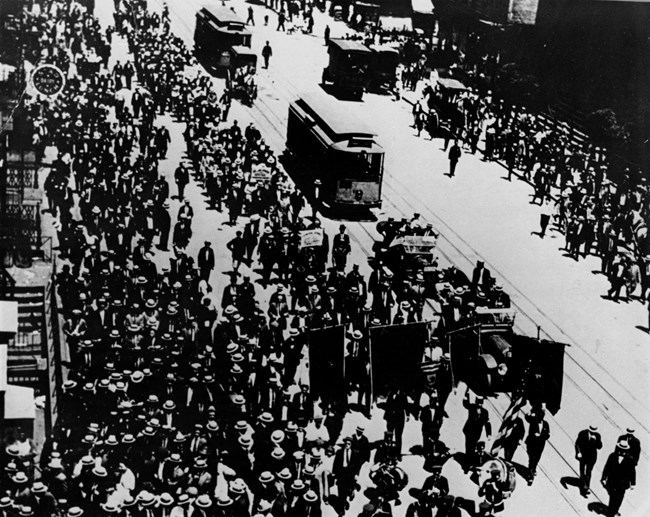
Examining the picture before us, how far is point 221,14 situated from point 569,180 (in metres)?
18.3

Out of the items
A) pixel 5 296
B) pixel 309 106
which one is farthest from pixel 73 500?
pixel 309 106

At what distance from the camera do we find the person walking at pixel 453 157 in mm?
28312

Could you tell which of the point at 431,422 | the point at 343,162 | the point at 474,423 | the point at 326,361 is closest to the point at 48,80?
the point at 343,162

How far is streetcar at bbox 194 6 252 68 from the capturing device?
123 ft

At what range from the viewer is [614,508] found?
13602 millimetres

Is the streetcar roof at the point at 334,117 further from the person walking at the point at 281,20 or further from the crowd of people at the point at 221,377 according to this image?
the person walking at the point at 281,20

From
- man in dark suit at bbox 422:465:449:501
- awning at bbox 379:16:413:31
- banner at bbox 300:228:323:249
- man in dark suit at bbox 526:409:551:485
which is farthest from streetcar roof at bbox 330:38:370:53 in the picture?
man in dark suit at bbox 422:465:449:501

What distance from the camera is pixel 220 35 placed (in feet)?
123

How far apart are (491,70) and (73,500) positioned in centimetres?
3221

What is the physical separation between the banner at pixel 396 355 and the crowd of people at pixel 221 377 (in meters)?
0.23

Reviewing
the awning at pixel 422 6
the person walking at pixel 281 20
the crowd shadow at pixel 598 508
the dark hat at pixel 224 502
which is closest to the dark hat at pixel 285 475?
the dark hat at pixel 224 502

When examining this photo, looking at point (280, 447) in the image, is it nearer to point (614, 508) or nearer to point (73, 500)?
point (73, 500)

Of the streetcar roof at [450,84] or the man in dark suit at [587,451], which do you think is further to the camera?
the streetcar roof at [450,84]

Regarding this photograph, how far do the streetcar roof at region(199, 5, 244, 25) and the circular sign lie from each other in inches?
396
